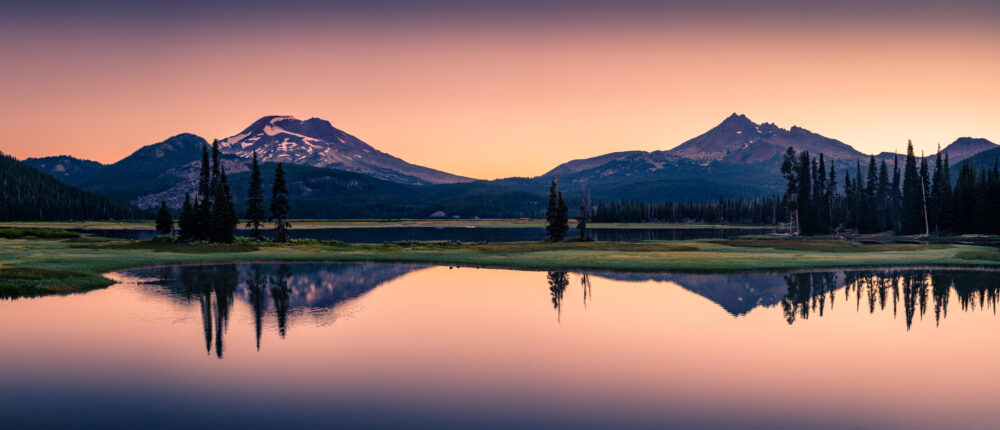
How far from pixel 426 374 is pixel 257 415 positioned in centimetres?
580

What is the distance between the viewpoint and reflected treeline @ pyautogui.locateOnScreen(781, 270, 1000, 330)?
3412 centimetres

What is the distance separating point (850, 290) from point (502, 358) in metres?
30.8

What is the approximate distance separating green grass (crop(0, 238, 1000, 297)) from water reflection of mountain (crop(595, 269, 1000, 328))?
18.7 ft

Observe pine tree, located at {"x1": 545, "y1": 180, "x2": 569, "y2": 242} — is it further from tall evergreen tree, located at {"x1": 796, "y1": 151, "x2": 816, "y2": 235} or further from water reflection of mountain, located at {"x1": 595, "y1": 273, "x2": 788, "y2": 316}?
tall evergreen tree, located at {"x1": 796, "y1": 151, "x2": 816, "y2": 235}

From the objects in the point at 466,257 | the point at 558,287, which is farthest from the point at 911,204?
the point at 558,287

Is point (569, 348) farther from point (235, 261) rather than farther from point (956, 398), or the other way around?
point (235, 261)

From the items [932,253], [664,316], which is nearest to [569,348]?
[664,316]

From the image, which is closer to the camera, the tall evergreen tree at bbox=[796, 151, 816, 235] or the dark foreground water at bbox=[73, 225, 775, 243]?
the dark foreground water at bbox=[73, 225, 775, 243]

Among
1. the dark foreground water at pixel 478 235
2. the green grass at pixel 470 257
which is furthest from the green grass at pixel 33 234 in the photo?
the green grass at pixel 470 257

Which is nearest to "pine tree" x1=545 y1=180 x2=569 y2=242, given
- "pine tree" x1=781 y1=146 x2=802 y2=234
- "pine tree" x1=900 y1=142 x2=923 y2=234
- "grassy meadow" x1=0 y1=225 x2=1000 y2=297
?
"grassy meadow" x1=0 y1=225 x2=1000 y2=297

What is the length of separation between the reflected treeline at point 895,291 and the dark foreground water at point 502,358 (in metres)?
0.34

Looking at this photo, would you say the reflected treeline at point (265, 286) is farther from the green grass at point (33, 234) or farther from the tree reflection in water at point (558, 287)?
the green grass at point (33, 234)

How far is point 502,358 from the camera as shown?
891 inches

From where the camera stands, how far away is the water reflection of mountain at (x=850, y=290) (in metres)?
34.5
